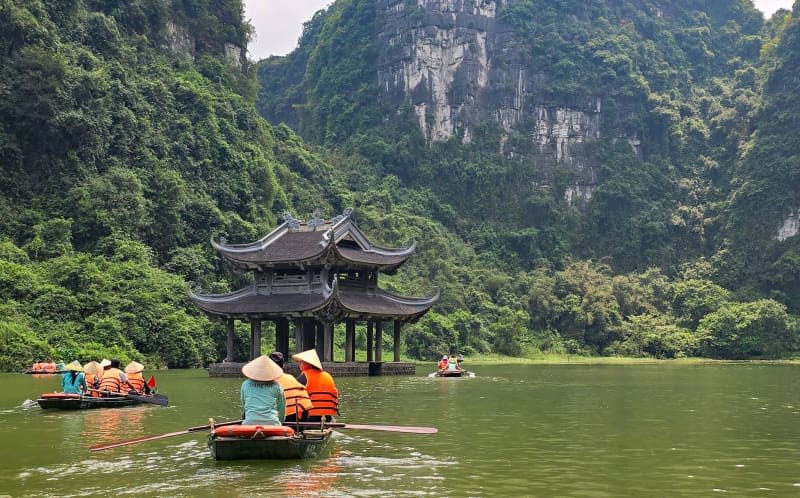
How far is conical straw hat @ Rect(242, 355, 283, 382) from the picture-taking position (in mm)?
11672

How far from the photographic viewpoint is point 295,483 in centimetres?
1028

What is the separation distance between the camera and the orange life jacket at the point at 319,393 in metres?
13.2

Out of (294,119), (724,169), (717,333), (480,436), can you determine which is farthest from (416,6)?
(480,436)

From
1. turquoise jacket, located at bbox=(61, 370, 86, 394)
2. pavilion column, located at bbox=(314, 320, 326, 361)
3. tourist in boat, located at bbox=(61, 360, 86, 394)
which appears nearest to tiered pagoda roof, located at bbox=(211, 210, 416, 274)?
pavilion column, located at bbox=(314, 320, 326, 361)

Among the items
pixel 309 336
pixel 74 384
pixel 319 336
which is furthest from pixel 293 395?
pixel 309 336

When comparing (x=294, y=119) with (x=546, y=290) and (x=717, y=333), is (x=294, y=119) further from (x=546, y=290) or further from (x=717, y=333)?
(x=717, y=333)

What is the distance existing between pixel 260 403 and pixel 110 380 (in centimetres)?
928

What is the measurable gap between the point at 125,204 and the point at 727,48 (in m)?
83.5

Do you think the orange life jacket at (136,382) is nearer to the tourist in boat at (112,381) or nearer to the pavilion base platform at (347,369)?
the tourist in boat at (112,381)

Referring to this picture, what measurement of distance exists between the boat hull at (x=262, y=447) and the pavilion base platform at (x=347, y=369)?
19.7 m

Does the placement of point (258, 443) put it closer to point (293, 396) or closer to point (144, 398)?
point (293, 396)

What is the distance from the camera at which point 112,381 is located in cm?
1980

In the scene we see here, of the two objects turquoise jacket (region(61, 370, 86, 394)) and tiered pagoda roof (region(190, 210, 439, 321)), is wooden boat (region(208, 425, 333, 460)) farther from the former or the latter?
tiered pagoda roof (region(190, 210, 439, 321))

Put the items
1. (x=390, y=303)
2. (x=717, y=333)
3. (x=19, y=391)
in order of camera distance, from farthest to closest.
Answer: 1. (x=717, y=333)
2. (x=390, y=303)
3. (x=19, y=391)
